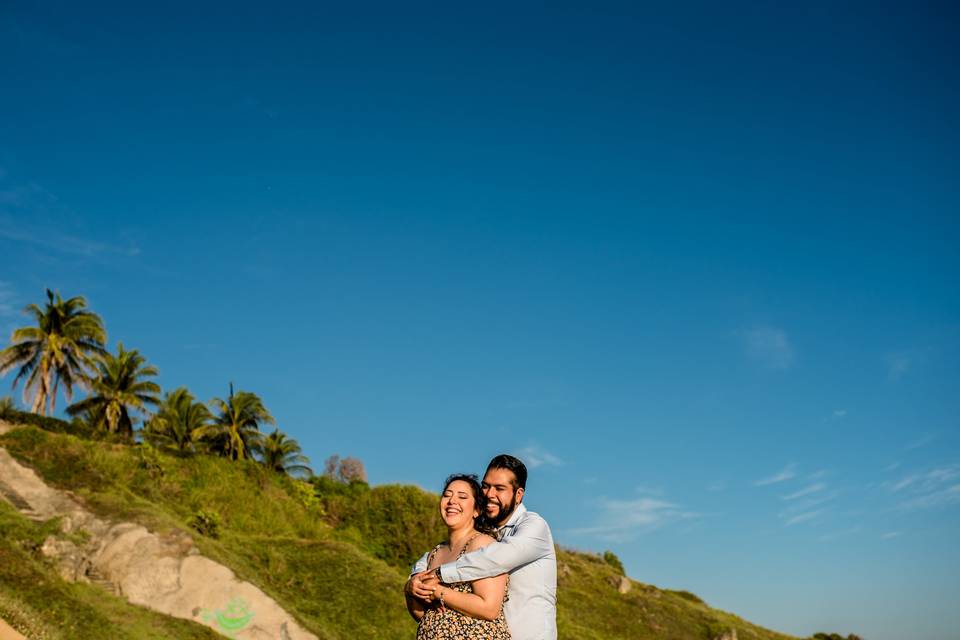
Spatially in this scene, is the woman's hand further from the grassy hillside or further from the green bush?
the green bush

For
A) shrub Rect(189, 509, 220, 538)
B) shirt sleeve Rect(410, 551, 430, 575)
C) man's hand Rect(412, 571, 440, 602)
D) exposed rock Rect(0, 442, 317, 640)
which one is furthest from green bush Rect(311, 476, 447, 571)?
man's hand Rect(412, 571, 440, 602)

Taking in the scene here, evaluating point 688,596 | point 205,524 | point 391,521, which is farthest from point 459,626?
point 688,596

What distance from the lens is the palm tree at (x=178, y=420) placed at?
158ft

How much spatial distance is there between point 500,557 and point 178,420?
5072 cm

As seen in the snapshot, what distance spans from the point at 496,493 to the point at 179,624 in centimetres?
1645

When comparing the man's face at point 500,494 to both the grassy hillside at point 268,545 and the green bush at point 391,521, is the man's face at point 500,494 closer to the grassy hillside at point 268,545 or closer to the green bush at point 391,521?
the grassy hillside at point 268,545

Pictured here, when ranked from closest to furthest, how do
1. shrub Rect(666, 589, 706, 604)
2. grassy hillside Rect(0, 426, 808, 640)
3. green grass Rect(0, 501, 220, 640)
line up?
green grass Rect(0, 501, 220, 640)
grassy hillside Rect(0, 426, 808, 640)
shrub Rect(666, 589, 706, 604)

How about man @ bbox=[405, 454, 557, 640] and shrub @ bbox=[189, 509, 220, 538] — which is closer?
man @ bbox=[405, 454, 557, 640]

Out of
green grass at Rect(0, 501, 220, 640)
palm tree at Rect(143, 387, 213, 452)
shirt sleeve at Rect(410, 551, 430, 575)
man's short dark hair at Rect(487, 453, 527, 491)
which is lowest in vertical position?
green grass at Rect(0, 501, 220, 640)

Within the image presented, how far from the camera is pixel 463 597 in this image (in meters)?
4.42

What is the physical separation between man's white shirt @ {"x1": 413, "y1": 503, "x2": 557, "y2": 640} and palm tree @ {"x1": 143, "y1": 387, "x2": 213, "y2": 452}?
48.4m

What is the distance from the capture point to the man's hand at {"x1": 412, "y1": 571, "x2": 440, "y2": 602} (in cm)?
451

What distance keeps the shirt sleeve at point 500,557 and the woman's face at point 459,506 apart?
0.98 ft

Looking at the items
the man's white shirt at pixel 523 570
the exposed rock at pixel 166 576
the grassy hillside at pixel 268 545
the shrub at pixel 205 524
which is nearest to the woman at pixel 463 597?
the man's white shirt at pixel 523 570
